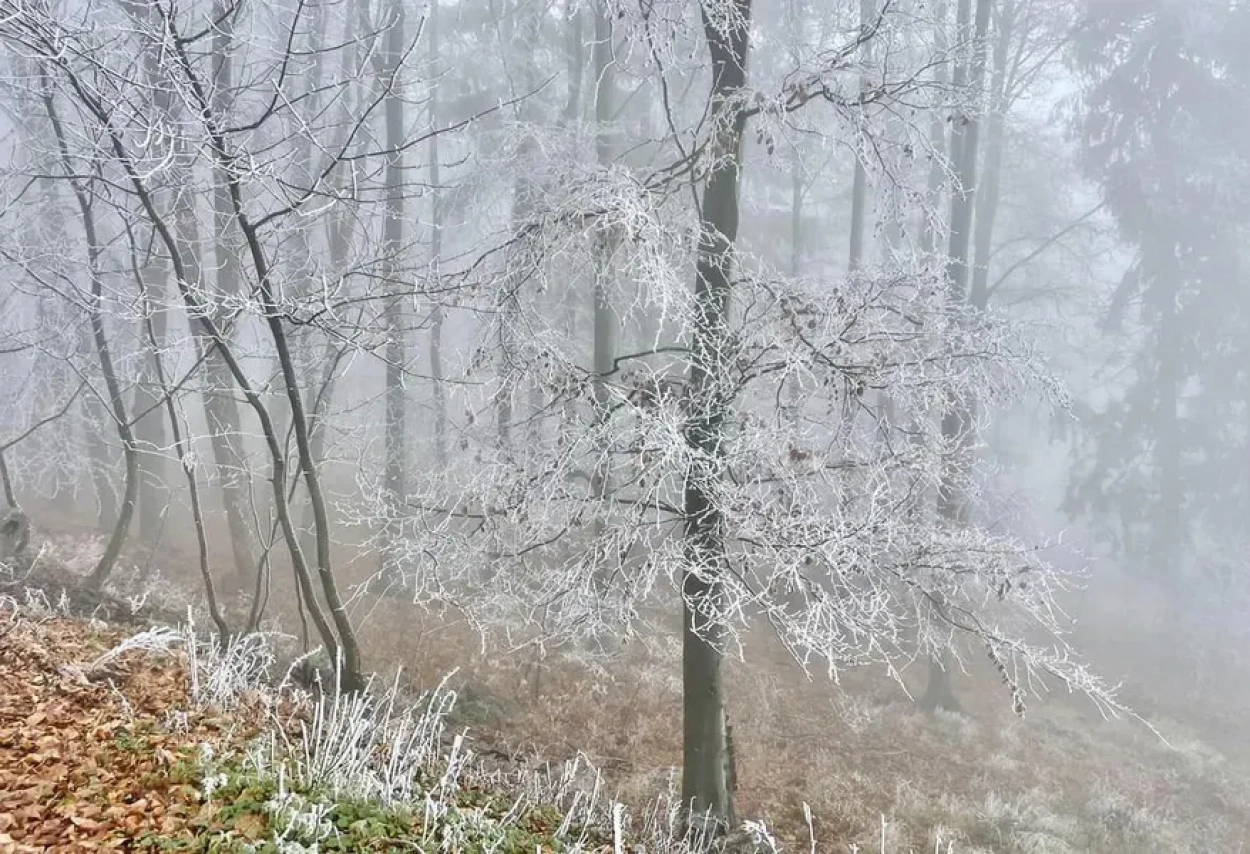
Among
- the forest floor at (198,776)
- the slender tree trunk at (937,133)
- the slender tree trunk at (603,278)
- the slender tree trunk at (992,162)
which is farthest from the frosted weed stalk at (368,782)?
the slender tree trunk at (992,162)

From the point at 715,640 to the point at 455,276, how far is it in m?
3.10

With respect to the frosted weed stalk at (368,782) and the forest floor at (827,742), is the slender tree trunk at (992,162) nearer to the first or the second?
the forest floor at (827,742)

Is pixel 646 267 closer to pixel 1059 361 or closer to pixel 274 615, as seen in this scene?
pixel 274 615

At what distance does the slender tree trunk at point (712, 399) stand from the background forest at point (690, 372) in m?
0.04

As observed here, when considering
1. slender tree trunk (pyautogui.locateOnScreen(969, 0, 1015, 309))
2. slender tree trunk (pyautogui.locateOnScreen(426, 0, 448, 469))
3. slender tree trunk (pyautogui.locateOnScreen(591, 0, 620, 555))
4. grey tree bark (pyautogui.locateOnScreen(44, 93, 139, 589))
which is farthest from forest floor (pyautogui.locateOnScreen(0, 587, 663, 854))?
slender tree trunk (pyautogui.locateOnScreen(969, 0, 1015, 309))

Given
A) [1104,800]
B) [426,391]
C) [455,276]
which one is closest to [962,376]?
[455,276]

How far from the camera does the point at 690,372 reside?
236 inches

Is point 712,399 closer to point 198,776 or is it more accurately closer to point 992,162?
point 198,776

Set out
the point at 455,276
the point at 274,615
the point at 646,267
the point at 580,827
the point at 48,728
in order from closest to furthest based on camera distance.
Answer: the point at 48,728
the point at 580,827
the point at 646,267
the point at 455,276
the point at 274,615

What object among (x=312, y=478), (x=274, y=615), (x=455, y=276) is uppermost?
(x=455, y=276)

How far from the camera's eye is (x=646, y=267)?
181 inches

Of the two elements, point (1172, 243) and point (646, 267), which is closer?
point (646, 267)

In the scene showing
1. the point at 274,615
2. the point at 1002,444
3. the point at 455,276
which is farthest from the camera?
the point at 1002,444

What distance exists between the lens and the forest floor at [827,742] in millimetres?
4532
